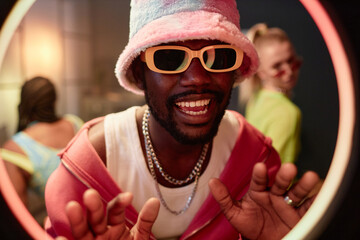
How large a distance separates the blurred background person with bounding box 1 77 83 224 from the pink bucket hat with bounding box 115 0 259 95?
0.48m

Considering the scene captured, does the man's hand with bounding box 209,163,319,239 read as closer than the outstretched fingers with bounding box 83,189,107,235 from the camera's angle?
No

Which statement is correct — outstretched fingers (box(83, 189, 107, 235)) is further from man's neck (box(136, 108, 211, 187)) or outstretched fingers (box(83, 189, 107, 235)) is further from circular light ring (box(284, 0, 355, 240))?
circular light ring (box(284, 0, 355, 240))

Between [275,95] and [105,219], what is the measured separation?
74 centimetres

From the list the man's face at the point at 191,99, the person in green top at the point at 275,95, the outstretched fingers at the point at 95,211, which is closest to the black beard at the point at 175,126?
the man's face at the point at 191,99

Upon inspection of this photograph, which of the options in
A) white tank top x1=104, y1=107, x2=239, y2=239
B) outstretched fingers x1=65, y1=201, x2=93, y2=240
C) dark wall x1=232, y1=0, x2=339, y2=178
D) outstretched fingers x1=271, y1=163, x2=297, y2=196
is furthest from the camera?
dark wall x1=232, y1=0, x2=339, y2=178

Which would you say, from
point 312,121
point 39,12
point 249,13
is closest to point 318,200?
point 249,13

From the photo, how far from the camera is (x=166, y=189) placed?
793 mm

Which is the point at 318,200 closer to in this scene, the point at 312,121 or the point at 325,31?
the point at 325,31

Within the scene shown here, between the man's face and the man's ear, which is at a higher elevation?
the man's ear

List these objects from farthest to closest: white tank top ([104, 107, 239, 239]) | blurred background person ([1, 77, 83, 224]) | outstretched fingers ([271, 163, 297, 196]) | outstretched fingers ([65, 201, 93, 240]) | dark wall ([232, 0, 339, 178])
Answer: dark wall ([232, 0, 339, 178])
blurred background person ([1, 77, 83, 224])
white tank top ([104, 107, 239, 239])
outstretched fingers ([271, 163, 297, 196])
outstretched fingers ([65, 201, 93, 240])

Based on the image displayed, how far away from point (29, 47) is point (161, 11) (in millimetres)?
2224

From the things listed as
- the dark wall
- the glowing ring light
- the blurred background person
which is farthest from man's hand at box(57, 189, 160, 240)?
the dark wall

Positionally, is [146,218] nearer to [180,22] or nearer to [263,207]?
[263,207]

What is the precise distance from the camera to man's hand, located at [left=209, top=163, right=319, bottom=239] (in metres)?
0.69
